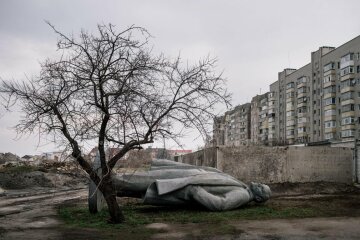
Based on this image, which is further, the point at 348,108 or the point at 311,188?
the point at 348,108

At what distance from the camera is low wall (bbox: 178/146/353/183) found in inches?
848

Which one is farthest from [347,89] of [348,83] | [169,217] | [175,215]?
[169,217]

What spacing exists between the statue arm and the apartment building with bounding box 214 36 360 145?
3367 cm

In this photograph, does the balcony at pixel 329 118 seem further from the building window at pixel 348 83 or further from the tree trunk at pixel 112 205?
the tree trunk at pixel 112 205

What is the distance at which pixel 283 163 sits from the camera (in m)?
22.3

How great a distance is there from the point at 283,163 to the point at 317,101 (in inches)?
1765

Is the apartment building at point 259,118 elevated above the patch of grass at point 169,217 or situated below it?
above

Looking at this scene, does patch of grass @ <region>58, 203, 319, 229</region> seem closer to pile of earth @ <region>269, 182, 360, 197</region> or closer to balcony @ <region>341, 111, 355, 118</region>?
pile of earth @ <region>269, 182, 360, 197</region>

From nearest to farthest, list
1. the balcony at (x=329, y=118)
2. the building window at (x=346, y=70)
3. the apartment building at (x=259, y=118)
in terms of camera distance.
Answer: the building window at (x=346, y=70), the balcony at (x=329, y=118), the apartment building at (x=259, y=118)

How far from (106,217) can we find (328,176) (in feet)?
49.7

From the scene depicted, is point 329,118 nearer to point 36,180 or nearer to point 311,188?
point 36,180

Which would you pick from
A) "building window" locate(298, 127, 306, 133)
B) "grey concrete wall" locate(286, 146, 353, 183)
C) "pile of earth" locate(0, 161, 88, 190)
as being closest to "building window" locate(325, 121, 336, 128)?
"building window" locate(298, 127, 306, 133)

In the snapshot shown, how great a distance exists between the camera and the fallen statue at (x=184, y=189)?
474 inches

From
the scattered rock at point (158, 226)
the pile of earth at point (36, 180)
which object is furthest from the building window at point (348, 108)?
the scattered rock at point (158, 226)
